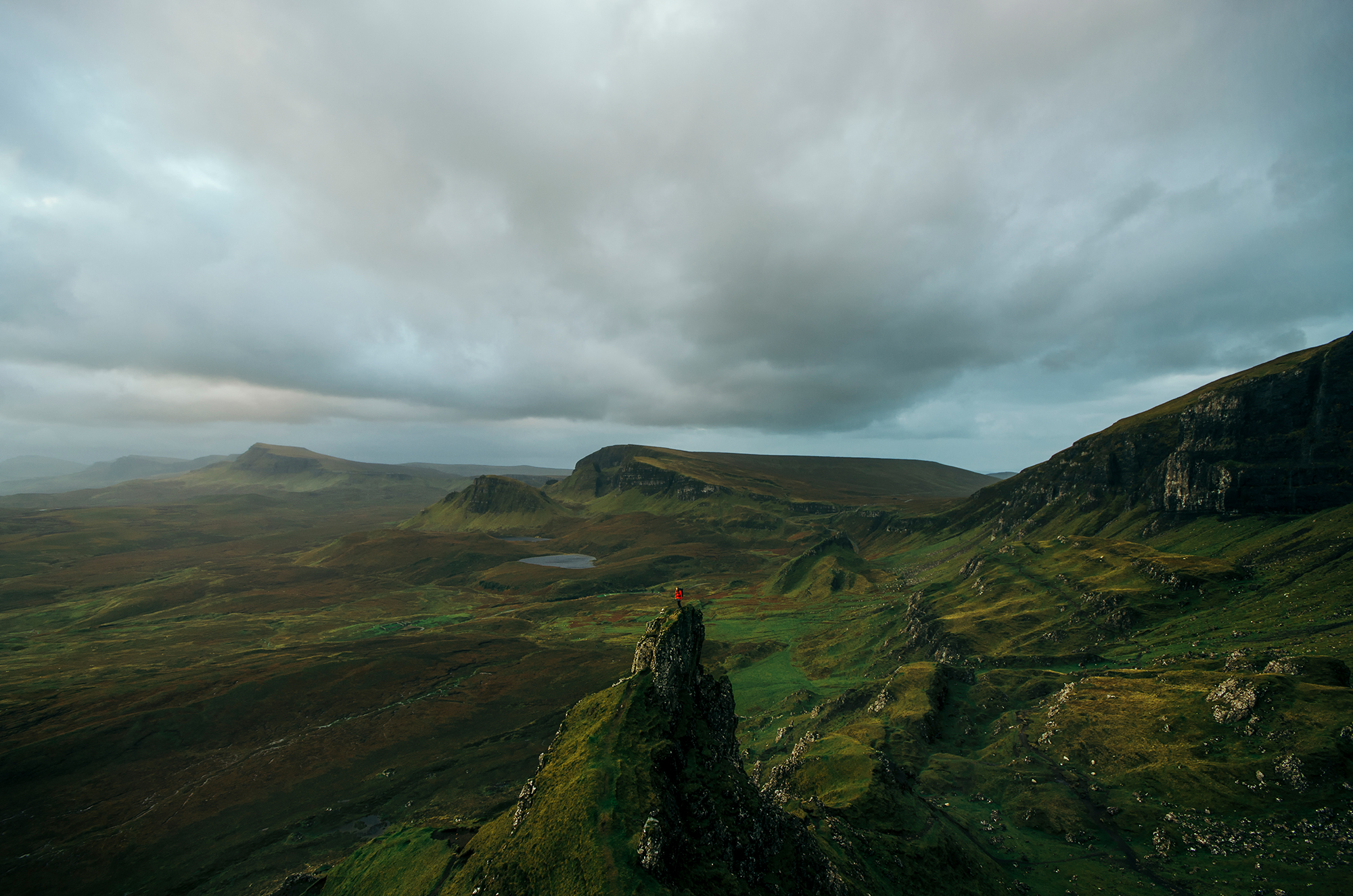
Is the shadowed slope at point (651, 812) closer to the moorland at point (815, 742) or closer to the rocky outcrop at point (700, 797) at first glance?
the rocky outcrop at point (700, 797)

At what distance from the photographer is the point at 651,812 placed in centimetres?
4153

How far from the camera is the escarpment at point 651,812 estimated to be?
39.3m

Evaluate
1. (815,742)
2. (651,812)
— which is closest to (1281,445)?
(815,742)

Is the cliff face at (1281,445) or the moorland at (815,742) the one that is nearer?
the moorland at (815,742)

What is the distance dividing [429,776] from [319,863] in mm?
28685

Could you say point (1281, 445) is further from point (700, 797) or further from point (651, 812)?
point (651, 812)

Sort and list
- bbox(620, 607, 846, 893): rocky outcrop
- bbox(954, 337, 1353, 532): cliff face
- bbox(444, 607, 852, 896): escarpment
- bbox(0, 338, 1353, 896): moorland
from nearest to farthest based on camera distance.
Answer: bbox(444, 607, 852, 896): escarpment → bbox(620, 607, 846, 893): rocky outcrop → bbox(0, 338, 1353, 896): moorland → bbox(954, 337, 1353, 532): cliff face

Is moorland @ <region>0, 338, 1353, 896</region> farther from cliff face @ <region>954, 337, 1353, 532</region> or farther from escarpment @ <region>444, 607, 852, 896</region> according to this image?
cliff face @ <region>954, 337, 1353, 532</region>

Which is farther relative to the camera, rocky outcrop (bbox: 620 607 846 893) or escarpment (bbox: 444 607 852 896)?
rocky outcrop (bbox: 620 607 846 893)

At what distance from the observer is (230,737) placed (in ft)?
411

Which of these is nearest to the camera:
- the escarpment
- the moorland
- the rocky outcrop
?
the escarpment

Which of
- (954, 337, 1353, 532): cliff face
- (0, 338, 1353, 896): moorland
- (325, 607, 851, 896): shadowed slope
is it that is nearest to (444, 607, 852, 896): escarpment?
(325, 607, 851, 896): shadowed slope

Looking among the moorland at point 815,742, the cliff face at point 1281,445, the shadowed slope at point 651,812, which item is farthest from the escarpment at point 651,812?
the cliff face at point 1281,445

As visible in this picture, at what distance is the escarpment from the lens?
3934 centimetres
